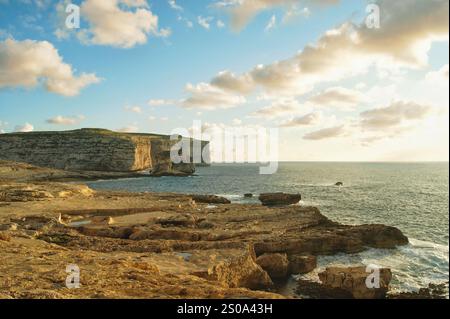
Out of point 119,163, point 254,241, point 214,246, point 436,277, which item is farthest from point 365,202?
point 119,163

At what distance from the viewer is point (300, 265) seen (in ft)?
75.7

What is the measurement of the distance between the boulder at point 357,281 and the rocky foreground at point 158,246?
95 millimetres

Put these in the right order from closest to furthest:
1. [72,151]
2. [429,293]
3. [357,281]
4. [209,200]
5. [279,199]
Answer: [357,281] → [429,293] → [209,200] → [279,199] → [72,151]

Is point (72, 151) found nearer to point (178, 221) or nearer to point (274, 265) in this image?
point (178, 221)

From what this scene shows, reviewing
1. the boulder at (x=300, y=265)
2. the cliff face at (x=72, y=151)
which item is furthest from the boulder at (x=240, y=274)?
the cliff face at (x=72, y=151)

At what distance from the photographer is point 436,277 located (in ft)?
81.6

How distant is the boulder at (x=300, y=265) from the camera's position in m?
23.0

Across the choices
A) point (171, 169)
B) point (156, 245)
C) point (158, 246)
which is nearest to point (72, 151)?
point (171, 169)

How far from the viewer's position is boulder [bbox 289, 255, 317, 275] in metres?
23.0

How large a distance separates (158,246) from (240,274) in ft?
19.3

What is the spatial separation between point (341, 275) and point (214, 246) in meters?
7.20

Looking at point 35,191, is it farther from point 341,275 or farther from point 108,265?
point 341,275

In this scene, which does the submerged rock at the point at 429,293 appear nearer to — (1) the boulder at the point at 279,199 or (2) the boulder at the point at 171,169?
(1) the boulder at the point at 279,199

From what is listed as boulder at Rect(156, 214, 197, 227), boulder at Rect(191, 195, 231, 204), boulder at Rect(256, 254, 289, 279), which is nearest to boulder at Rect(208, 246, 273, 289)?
boulder at Rect(256, 254, 289, 279)
